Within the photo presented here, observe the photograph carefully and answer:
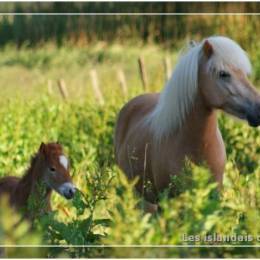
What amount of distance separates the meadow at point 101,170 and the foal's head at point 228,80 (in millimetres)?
381

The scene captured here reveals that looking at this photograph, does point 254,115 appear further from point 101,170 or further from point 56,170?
point 56,170

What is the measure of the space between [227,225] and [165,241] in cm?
51

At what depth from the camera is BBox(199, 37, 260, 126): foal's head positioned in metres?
5.42

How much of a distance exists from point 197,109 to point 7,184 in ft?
4.72

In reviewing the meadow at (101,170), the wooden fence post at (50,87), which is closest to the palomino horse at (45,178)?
the meadow at (101,170)

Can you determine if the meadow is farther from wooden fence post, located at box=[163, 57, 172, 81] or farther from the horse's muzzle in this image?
the horse's muzzle

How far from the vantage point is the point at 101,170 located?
5227 millimetres

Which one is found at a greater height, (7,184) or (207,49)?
(207,49)

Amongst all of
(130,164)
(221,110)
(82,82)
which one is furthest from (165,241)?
(82,82)

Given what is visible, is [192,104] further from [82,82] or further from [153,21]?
[82,82]

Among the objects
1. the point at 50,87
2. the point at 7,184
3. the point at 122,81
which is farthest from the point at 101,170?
the point at 50,87

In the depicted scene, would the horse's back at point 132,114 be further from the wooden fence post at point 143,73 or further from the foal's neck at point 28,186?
the foal's neck at point 28,186

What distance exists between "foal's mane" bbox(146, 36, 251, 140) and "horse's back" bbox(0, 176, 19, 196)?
1.06 metres

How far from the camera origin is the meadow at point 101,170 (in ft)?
13.7
